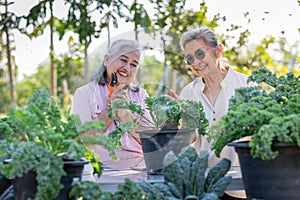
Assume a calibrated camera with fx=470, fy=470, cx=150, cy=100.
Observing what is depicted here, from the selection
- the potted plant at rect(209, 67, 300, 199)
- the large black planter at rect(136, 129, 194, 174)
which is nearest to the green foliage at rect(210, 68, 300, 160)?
the potted plant at rect(209, 67, 300, 199)

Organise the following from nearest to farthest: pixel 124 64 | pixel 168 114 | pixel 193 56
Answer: pixel 168 114 → pixel 124 64 → pixel 193 56

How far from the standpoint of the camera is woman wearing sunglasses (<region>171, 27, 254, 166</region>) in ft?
6.37

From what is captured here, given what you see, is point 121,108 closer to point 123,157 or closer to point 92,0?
point 123,157

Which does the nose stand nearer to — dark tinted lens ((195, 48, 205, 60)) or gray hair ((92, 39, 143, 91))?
gray hair ((92, 39, 143, 91))

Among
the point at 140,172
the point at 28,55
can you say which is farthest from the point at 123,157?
the point at 28,55

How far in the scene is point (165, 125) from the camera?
1.70 m

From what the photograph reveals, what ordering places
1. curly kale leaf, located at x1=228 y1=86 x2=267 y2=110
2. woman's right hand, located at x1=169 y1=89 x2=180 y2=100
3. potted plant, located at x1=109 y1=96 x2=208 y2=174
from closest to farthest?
1. curly kale leaf, located at x1=228 y1=86 x2=267 y2=110
2. potted plant, located at x1=109 y1=96 x2=208 y2=174
3. woman's right hand, located at x1=169 y1=89 x2=180 y2=100

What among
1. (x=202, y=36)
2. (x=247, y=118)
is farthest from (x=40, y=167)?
(x=202, y=36)

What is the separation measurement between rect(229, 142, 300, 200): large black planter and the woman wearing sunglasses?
47 cm

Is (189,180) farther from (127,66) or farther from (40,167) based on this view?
(127,66)

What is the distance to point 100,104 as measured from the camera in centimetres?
193

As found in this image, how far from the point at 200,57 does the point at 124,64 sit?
1.13ft

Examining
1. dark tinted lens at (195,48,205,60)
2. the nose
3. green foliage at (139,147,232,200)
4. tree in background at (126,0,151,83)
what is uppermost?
tree in background at (126,0,151,83)

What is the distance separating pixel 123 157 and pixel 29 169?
0.73 m
